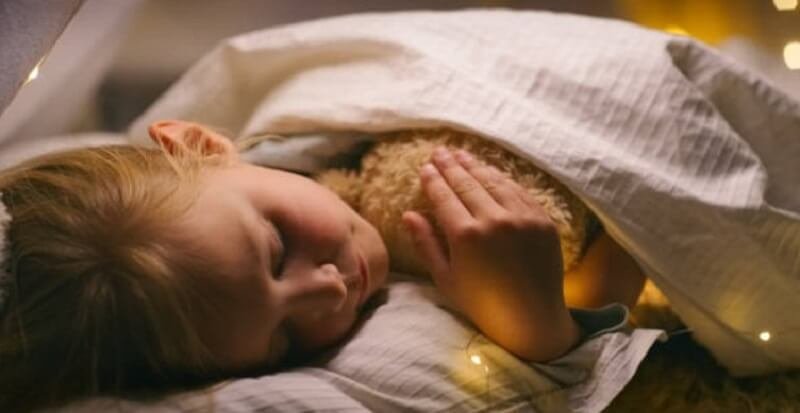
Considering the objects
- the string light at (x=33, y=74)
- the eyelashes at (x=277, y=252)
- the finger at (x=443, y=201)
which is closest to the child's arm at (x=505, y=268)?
the finger at (x=443, y=201)

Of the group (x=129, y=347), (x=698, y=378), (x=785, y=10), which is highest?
(x=785, y=10)

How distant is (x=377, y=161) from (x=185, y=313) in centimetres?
26

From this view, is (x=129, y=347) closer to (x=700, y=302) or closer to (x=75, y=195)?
(x=75, y=195)

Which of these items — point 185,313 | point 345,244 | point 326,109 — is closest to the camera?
point 185,313

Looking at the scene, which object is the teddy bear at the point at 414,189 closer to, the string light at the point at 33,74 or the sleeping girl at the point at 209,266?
the sleeping girl at the point at 209,266

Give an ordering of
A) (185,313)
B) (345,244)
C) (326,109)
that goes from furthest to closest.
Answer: (326,109) → (345,244) → (185,313)

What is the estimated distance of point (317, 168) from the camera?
97 centimetres

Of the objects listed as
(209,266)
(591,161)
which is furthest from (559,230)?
(209,266)

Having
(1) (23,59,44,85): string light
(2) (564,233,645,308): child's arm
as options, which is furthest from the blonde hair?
(2) (564,233,645,308): child's arm

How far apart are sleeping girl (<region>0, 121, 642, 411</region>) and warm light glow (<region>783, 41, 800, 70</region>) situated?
13.2 inches

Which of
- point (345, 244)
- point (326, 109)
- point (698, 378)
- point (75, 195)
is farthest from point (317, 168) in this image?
point (698, 378)

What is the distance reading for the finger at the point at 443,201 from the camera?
83 cm

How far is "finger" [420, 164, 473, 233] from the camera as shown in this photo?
0.83 m

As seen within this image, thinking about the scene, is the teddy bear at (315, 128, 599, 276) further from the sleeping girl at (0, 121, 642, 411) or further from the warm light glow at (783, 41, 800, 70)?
the warm light glow at (783, 41, 800, 70)
